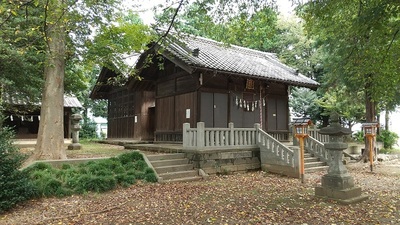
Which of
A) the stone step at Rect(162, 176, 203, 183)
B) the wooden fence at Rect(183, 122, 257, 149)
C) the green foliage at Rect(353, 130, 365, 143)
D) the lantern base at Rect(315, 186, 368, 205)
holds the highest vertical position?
the wooden fence at Rect(183, 122, 257, 149)

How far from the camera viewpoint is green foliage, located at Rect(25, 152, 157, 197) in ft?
25.3

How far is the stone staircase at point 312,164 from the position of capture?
1171cm

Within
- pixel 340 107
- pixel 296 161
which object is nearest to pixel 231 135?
pixel 296 161

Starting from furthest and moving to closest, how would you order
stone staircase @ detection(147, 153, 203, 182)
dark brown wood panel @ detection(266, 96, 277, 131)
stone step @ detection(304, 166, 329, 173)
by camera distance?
dark brown wood panel @ detection(266, 96, 277, 131) < stone step @ detection(304, 166, 329, 173) < stone staircase @ detection(147, 153, 203, 182)

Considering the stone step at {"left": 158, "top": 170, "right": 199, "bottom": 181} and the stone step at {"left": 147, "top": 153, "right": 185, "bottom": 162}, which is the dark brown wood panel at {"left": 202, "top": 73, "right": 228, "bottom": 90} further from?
the stone step at {"left": 158, "top": 170, "right": 199, "bottom": 181}

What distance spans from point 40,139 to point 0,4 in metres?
4.67

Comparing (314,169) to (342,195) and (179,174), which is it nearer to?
(342,195)

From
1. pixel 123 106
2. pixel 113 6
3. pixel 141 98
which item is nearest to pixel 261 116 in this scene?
pixel 141 98

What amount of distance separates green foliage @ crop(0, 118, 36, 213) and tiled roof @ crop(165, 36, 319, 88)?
19.3ft

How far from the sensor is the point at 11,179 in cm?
686

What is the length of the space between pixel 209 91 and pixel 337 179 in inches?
294

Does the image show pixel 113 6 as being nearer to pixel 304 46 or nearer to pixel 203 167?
pixel 203 167

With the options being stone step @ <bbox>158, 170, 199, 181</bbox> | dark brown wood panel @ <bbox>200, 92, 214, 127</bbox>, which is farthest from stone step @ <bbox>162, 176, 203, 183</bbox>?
dark brown wood panel @ <bbox>200, 92, 214, 127</bbox>

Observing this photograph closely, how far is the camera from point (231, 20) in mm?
8234
